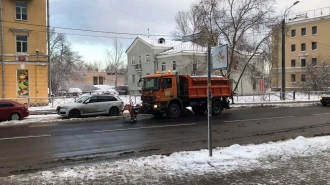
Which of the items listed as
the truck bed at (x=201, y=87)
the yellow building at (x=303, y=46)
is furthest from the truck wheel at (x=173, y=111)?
the yellow building at (x=303, y=46)

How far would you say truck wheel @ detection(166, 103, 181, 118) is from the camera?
18578mm

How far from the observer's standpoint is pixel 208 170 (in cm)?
663

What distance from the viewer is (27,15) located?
29.0m

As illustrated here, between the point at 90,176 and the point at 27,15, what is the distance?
87.4 feet

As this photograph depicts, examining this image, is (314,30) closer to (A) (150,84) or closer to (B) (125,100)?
(B) (125,100)

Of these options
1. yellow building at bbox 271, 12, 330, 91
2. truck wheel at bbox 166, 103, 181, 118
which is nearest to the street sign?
truck wheel at bbox 166, 103, 181, 118

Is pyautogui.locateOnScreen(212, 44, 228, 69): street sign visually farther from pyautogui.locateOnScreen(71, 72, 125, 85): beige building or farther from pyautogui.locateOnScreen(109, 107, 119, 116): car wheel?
pyautogui.locateOnScreen(71, 72, 125, 85): beige building

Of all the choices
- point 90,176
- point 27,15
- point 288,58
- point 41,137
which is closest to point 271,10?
point 27,15

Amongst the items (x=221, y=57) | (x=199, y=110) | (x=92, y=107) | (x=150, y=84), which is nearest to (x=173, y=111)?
(x=150, y=84)

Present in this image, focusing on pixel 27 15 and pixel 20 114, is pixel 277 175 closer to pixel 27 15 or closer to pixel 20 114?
pixel 20 114

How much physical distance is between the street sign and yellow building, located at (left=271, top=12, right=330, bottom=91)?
55.3 m

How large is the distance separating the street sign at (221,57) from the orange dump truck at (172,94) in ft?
33.2

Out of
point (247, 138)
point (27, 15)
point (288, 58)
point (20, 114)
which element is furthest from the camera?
point (288, 58)

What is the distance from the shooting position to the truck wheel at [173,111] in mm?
18578
